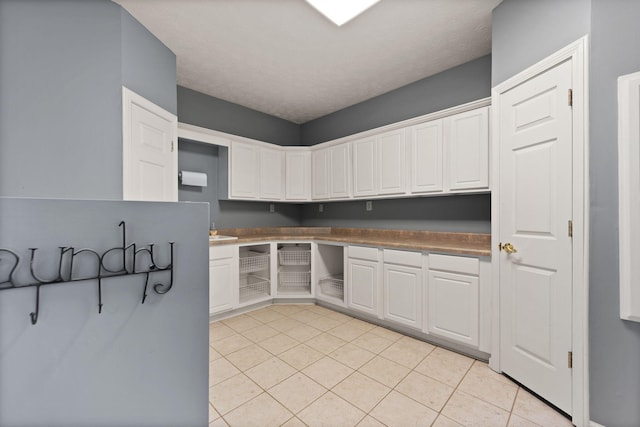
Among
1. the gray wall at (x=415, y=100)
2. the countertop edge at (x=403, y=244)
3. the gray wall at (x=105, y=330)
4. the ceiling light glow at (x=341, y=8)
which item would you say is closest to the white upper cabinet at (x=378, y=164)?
the gray wall at (x=415, y=100)

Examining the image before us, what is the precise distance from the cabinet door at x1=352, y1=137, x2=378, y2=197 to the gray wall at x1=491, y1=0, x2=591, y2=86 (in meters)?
1.38

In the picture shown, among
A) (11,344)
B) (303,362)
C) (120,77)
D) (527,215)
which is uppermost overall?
(120,77)

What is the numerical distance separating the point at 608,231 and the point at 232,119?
3.73 meters

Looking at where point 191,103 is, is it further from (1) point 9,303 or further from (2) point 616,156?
(2) point 616,156

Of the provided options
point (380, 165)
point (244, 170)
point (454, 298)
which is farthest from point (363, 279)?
point (244, 170)

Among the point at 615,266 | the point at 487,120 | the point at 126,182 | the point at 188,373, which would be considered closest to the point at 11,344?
the point at 188,373

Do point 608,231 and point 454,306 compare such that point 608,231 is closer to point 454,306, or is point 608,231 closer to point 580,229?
point 580,229

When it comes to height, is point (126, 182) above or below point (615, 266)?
above

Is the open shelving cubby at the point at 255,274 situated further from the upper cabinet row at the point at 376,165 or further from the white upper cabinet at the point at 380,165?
the white upper cabinet at the point at 380,165

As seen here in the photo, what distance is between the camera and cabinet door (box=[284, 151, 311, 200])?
12.4 ft

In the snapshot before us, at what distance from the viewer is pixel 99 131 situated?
71.8 inches

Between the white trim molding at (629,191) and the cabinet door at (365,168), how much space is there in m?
1.96

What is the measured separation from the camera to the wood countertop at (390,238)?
2.26 meters

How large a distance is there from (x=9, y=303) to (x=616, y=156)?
2360 millimetres
